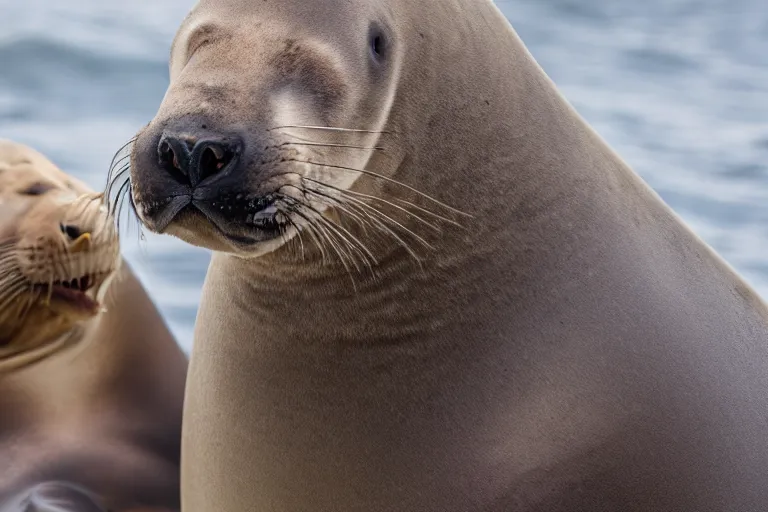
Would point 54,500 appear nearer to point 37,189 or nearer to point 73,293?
point 73,293

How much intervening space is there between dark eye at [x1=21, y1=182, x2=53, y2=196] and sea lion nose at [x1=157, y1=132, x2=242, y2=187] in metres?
1.21

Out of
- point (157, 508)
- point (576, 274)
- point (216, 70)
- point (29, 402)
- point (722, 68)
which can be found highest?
point (722, 68)

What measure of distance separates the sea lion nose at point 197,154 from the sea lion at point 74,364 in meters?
0.98

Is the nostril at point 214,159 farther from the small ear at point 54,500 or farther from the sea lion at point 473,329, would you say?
the small ear at point 54,500

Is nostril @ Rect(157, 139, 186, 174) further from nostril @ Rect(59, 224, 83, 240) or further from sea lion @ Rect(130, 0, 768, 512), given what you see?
nostril @ Rect(59, 224, 83, 240)

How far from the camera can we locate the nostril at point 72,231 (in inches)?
112

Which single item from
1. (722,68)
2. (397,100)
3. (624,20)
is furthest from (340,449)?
(624,20)

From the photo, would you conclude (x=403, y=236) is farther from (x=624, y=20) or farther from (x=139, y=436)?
(x=624, y=20)

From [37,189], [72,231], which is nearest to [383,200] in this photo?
[72,231]

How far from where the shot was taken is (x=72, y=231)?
9.32ft

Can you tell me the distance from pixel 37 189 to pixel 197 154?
1272 mm

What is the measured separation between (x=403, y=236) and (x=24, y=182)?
116 centimetres

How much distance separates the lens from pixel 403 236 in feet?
7.21

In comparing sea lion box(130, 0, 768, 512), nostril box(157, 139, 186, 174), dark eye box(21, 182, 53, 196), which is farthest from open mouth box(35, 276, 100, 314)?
nostril box(157, 139, 186, 174)
